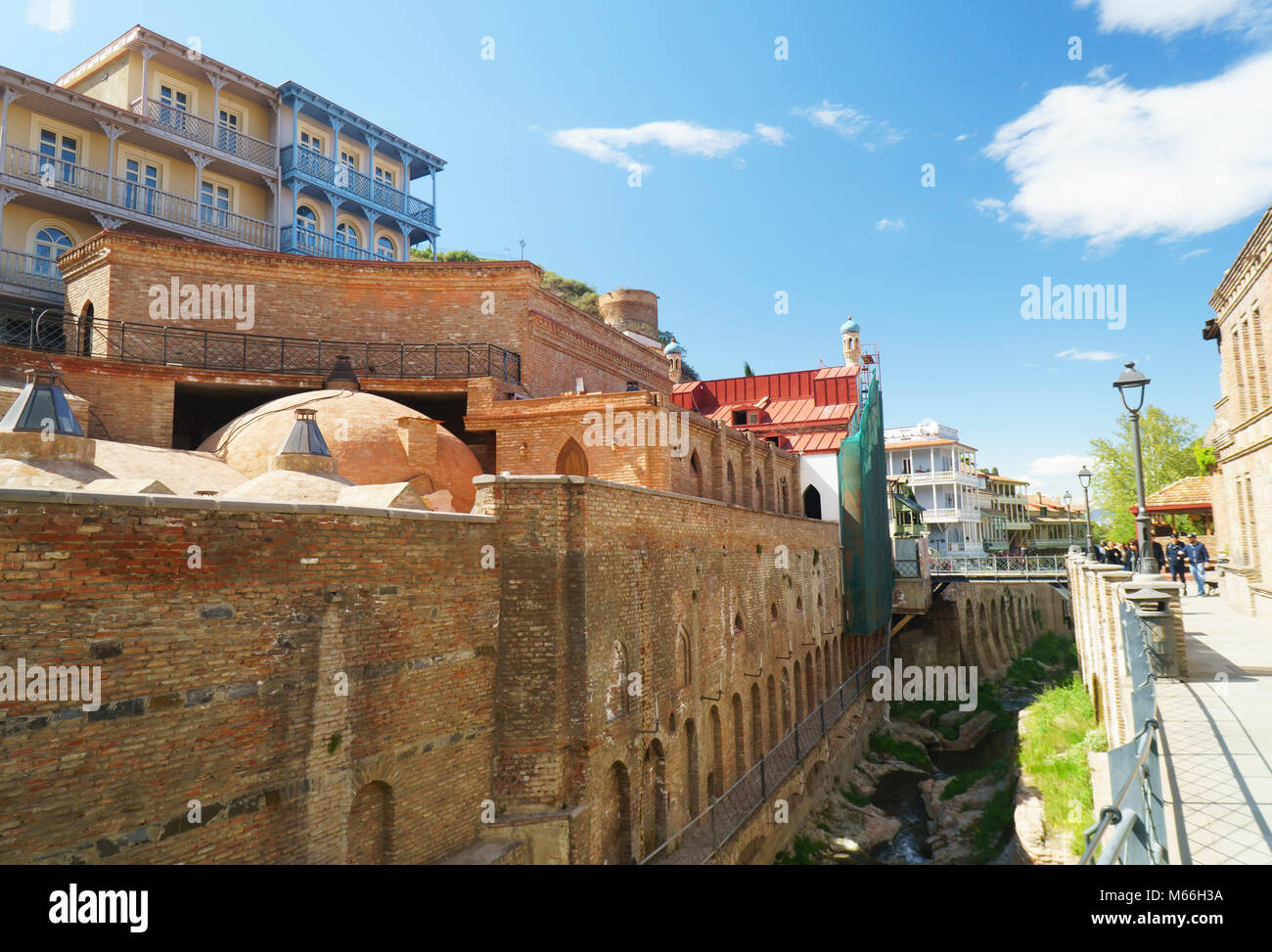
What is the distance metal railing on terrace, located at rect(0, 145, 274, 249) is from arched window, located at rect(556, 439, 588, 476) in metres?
16.5

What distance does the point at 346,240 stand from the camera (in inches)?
1225

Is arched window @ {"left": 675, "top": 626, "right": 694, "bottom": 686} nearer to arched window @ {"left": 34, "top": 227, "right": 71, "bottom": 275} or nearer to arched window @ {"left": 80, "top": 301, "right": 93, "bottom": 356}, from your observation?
arched window @ {"left": 80, "top": 301, "right": 93, "bottom": 356}

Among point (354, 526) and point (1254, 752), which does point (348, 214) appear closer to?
point (354, 526)

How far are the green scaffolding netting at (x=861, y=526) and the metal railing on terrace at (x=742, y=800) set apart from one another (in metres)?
4.88

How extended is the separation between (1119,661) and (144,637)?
12856 millimetres

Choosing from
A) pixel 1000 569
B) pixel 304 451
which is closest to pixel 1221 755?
pixel 304 451

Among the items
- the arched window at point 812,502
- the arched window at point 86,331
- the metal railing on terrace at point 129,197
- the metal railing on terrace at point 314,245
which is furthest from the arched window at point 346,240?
the arched window at point 812,502

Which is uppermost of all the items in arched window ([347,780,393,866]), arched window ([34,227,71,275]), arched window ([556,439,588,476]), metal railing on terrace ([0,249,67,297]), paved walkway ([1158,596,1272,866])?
arched window ([34,227,71,275])

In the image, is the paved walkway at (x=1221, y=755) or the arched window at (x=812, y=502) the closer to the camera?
the paved walkway at (x=1221, y=755)

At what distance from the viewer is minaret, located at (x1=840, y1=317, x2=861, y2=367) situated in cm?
4353

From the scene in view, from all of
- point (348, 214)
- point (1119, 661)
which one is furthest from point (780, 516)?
point (348, 214)

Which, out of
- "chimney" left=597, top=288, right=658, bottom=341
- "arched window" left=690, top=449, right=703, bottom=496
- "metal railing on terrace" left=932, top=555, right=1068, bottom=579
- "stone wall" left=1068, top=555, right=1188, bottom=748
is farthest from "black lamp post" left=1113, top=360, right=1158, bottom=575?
"chimney" left=597, top=288, right=658, bottom=341

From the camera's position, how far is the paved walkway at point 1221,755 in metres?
5.64

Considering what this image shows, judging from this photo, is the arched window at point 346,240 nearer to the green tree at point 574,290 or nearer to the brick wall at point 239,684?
the brick wall at point 239,684
